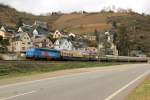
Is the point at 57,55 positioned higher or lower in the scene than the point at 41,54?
lower

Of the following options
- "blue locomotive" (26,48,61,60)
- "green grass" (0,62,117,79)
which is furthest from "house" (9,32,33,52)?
"green grass" (0,62,117,79)

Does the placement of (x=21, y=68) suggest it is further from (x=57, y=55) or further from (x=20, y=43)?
(x=20, y=43)

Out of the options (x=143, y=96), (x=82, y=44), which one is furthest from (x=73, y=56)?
(x=82, y=44)

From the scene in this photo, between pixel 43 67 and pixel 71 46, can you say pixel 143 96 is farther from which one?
pixel 71 46

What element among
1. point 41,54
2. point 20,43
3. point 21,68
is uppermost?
point 20,43

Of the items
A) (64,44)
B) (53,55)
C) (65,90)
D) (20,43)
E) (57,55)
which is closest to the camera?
(65,90)

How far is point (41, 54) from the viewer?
72562mm

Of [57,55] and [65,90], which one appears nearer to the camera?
[65,90]

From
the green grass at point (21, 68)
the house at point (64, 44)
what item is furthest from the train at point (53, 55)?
the house at point (64, 44)

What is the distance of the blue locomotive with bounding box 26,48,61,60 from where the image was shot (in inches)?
2815

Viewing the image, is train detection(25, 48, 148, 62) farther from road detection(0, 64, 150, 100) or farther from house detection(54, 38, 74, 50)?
house detection(54, 38, 74, 50)

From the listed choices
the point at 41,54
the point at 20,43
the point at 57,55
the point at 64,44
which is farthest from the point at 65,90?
the point at 64,44

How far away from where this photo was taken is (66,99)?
1700 centimetres

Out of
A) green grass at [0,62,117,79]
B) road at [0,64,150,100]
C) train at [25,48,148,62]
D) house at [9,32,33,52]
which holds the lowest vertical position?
road at [0,64,150,100]
